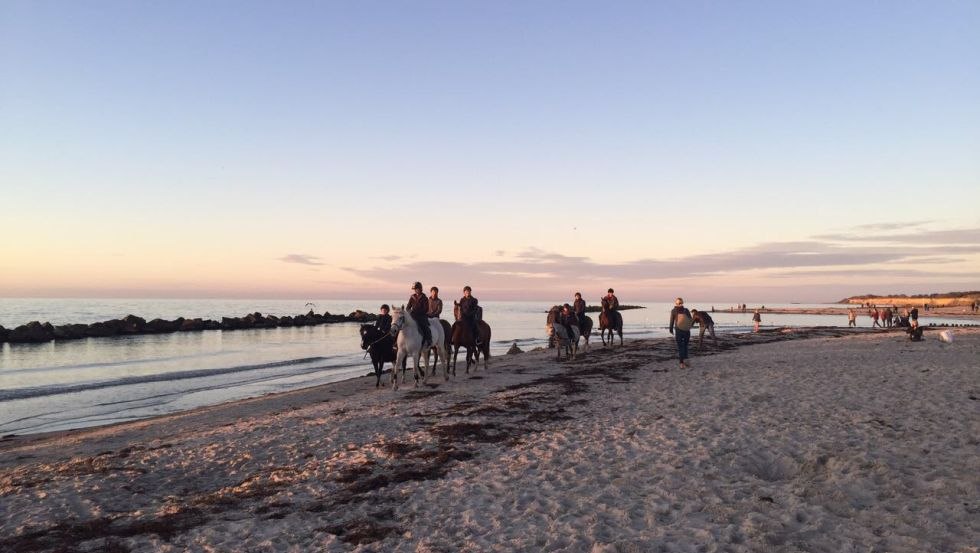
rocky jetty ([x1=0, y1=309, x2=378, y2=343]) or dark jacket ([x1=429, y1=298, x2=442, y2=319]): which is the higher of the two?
dark jacket ([x1=429, y1=298, x2=442, y2=319])

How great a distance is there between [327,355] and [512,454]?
29828 mm

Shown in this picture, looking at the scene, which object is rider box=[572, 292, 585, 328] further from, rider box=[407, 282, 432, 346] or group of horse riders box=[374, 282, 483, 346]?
rider box=[407, 282, 432, 346]

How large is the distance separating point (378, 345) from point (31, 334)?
42283mm

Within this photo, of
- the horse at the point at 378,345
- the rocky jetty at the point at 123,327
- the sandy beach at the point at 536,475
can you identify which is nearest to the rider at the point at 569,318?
the horse at the point at 378,345

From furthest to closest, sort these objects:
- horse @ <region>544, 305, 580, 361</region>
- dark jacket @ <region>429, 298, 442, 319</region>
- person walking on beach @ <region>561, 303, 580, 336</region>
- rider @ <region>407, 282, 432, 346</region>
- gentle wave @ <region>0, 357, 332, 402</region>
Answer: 1. horse @ <region>544, 305, 580, 361</region>
2. person walking on beach @ <region>561, 303, 580, 336</region>
3. gentle wave @ <region>0, 357, 332, 402</region>
4. dark jacket @ <region>429, 298, 442, 319</region>
5. rider @ <region>407, 282, 432, 346</region>

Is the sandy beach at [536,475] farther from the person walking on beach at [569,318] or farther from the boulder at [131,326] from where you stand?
the boulder at [131,326]

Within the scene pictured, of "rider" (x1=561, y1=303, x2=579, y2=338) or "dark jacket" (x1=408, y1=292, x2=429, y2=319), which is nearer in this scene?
"dark jacket" (x1=408, y1=292, x2=429, y2=319)

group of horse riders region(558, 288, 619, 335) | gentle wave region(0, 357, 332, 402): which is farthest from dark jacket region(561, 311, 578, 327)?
gentle wave region(0, 357, 332, 402)

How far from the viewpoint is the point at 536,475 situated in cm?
764

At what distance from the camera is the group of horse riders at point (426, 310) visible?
16.4m

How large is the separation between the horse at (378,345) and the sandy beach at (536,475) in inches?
127

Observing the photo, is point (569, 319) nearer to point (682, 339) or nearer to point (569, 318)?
point (569, 318)

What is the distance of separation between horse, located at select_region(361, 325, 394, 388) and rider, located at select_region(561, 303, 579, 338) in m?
9.25

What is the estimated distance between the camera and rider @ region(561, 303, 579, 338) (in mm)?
24597
